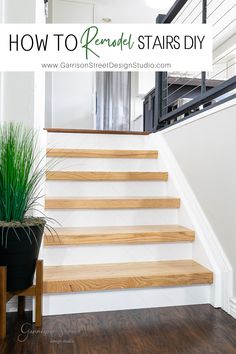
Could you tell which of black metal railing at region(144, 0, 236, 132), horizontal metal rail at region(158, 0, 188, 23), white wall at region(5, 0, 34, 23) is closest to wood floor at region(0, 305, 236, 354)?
black metal railing at region(144, 0, 236, 132)

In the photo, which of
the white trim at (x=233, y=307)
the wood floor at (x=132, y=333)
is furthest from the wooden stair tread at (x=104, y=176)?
the white trim at (x=233, y=307)

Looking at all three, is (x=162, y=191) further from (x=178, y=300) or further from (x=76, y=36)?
(x=76, y=36)

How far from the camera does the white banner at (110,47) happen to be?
242 cm

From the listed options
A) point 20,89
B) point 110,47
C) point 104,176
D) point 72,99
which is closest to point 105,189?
point 104,176

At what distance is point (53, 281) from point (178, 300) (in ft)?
2.28

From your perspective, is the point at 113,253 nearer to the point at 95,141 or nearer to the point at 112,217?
the point at 112,217

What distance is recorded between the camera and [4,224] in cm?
130

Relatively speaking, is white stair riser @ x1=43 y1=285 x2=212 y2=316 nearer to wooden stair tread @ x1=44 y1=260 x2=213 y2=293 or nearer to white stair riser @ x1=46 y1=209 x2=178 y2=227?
wooden stair tread @ x1=44 y1=260 x2=213 y2=293

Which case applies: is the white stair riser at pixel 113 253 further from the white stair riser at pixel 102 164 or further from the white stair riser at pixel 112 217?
the white stair riser at pixel 102 164

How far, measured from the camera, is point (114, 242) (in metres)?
1.81

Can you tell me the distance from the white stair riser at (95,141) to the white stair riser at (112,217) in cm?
86

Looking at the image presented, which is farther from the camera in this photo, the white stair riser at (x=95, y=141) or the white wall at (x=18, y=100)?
the white stair riser at (x=95, y=141)

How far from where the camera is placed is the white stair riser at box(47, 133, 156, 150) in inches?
110

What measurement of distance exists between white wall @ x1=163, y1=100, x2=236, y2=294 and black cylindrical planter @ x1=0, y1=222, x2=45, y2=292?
102 cm
